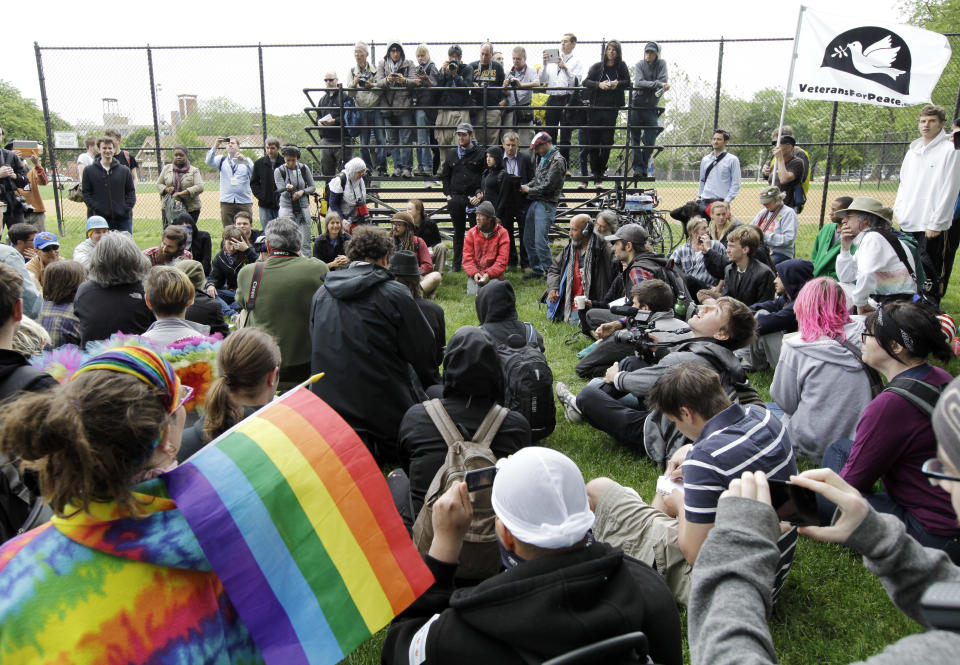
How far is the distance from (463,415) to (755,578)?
192 centimetres

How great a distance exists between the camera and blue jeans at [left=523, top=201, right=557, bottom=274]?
10875 mm

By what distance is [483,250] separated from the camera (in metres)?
9.92

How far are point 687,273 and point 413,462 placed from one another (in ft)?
19.7

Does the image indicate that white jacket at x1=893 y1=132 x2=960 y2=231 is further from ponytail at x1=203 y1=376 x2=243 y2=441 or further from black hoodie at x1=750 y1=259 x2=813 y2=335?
ponytail at x1=203 y1=376 x2=243 y2=441

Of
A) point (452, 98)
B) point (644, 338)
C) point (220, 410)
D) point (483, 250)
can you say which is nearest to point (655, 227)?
point (483, 250)

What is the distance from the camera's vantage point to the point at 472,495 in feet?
9.00

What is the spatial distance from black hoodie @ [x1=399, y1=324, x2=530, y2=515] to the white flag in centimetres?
719

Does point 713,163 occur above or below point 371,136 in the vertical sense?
below

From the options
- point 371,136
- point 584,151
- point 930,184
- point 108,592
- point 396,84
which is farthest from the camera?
point 371,136

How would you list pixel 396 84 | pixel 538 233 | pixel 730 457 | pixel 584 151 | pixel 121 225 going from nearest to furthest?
pixel 730 457 → pixel 121 225 → pixel 538 233 → pixel 396 84 → pixel 584 151

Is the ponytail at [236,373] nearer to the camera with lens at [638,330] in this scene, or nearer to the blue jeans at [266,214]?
the camera with lens at [638,330]

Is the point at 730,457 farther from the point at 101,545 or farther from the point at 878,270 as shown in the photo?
the point at 878,270

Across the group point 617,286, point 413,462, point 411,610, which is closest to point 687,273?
point 617,286

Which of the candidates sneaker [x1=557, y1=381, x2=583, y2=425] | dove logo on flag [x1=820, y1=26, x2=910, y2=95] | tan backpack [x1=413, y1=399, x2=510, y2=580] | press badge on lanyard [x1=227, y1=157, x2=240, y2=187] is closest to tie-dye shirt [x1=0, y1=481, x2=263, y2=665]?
tan backpack [x1=413, y1=399, x2=510, y2=580]
